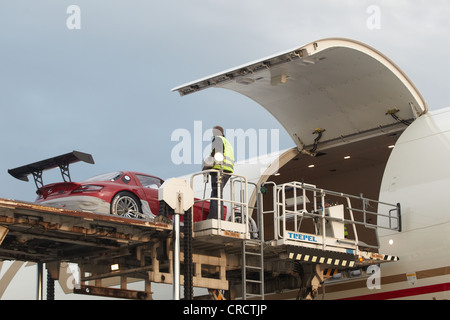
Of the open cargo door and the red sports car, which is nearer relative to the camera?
the red sports car

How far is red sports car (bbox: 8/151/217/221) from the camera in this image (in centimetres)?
1512

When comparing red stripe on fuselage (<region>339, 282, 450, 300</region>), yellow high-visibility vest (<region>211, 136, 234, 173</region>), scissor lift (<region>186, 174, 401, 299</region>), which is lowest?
red stripe on fuselage (<region>339, 282, 450, 300</region>)

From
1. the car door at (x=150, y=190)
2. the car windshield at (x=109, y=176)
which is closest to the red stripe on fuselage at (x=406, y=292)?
the car door at (x=150, y=190)

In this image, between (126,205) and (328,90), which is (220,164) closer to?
(126,205)

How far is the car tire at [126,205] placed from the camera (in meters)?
15.8

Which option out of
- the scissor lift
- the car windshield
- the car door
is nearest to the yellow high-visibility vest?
the scissor lift

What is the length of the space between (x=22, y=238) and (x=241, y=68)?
19.7 feet

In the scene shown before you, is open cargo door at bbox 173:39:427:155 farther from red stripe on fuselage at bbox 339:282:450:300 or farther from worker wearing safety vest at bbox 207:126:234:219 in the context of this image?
red stripe on fuselage at bbox 339:282:450:300

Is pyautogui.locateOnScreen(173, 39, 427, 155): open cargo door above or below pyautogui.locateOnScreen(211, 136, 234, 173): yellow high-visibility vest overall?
above

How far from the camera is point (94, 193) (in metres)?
15.5

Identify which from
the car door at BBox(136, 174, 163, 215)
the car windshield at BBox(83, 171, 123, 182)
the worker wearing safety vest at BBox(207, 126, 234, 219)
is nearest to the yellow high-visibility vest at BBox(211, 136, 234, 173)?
the worker wearing safety vest at BBox(207, 126, 234, 219)

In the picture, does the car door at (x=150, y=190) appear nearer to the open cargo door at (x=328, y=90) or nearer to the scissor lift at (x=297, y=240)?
the scissor lift at (x=297, y=240)

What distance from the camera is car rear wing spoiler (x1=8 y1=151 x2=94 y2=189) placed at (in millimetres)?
14500

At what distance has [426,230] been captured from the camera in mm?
16203
